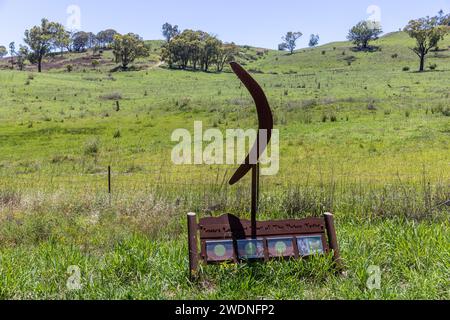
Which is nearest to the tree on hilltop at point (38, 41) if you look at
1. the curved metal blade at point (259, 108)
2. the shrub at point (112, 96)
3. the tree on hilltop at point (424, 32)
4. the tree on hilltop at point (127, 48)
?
the tree on hilltop at point (127, 48)

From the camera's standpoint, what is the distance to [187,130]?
94.2ft

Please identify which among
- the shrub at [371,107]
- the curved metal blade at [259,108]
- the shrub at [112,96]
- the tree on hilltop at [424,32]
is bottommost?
the curved metal blade at [259,108]

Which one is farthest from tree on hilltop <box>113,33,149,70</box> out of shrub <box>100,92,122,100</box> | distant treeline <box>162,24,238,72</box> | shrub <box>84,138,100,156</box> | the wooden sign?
the wooden sign

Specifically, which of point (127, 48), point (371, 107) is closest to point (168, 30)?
point (127, 48)

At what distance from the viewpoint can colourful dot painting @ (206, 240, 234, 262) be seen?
616cm

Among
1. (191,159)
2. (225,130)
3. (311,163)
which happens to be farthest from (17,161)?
(311,163)

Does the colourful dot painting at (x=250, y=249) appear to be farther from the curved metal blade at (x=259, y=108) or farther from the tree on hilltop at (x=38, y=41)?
the tree on hilltop at (x=38, y=41)

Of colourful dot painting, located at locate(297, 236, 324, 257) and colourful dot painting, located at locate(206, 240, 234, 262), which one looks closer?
colourful dot painting, located at locate(206, 240, 234, 262)

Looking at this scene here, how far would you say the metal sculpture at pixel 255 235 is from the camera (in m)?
6.20

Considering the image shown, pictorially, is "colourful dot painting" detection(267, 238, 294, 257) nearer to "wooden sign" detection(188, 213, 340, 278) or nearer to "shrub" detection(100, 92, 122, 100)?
"wooden sign" detection(188, 213, 340, 278)

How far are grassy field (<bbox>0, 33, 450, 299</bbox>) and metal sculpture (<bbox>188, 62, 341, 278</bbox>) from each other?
0.19 m

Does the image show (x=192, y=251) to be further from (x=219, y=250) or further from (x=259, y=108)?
(x=259, y=108)
